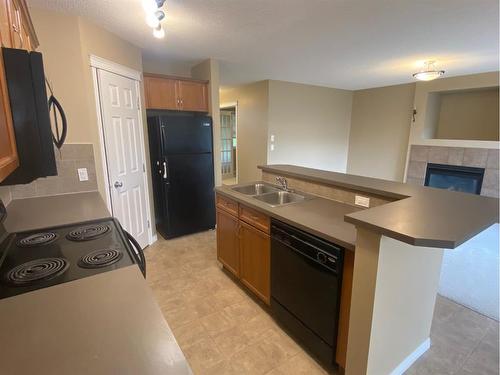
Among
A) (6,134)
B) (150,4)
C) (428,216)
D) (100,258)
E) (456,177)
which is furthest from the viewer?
(456,177)

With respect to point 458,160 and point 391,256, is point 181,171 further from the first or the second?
point 458,160

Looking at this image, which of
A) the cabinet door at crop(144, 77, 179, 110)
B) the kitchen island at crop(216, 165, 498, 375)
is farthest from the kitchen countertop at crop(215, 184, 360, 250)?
the cabinet door at crop(144, 77, 179, 110)

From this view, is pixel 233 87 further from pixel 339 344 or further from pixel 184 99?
pixel 339 344

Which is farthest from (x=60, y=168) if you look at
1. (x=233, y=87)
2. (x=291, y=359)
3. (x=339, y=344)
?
(x=233, y=87)

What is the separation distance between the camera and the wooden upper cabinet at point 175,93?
329cm

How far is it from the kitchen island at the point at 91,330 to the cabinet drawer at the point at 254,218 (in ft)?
3.69

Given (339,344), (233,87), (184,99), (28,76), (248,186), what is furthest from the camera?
(233,87)

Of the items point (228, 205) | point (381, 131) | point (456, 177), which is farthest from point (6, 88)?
point (381, 131)

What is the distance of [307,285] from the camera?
5.47 feet

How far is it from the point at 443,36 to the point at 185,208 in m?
3.57

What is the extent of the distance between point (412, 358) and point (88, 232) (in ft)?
7.15

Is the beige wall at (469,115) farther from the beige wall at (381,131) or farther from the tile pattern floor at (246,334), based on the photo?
the tile pattern floor at (246,334)

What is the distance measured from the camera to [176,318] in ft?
6.95

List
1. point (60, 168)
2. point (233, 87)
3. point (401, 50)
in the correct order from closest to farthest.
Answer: point (60, 168)
point (401, 50)
point (233, 87)
